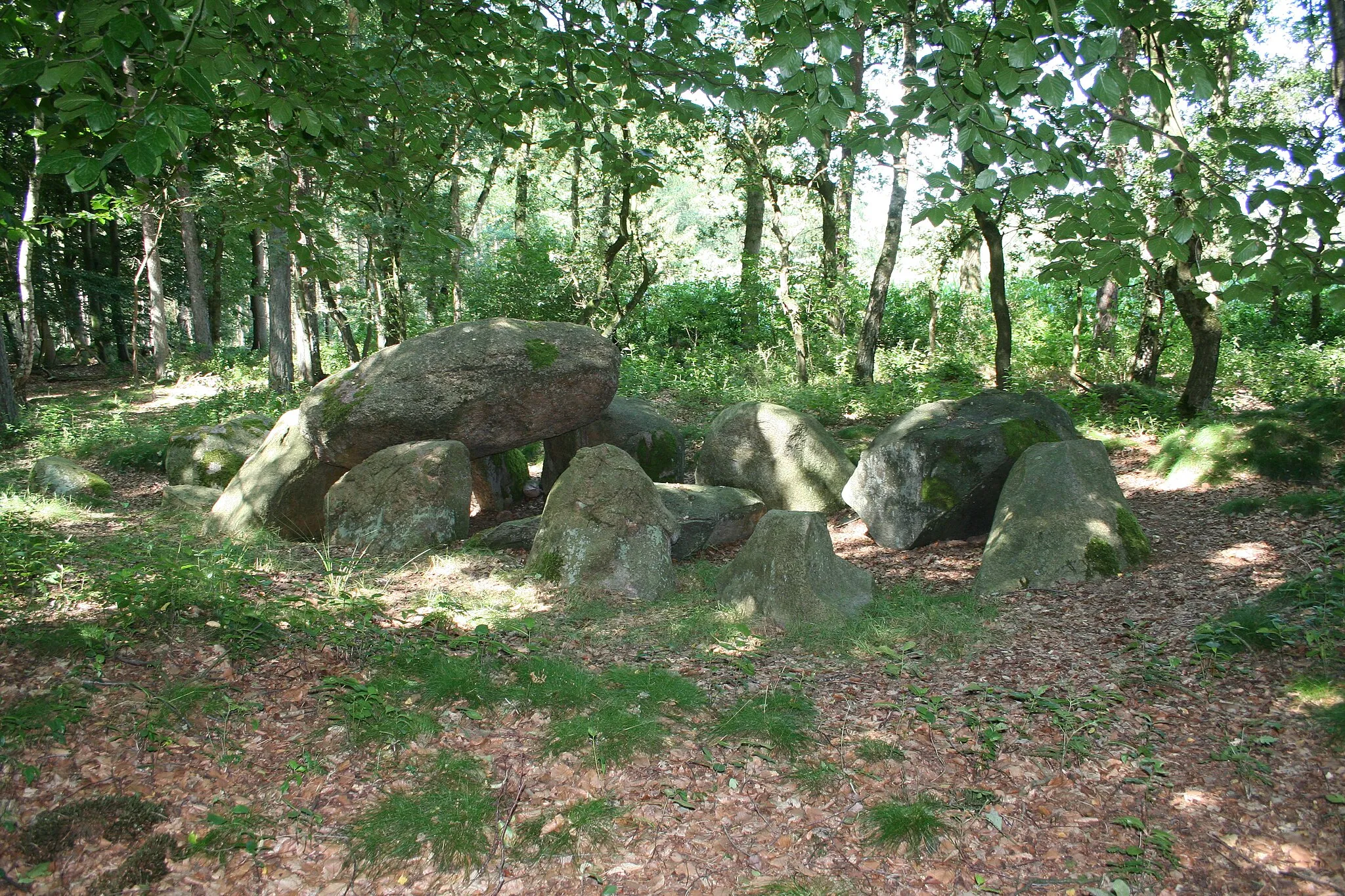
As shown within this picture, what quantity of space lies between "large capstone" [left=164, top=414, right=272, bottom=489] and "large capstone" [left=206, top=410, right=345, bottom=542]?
5.12 ft

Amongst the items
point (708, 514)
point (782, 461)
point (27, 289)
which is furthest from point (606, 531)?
point (27, 289)

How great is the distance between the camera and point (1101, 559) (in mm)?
6621

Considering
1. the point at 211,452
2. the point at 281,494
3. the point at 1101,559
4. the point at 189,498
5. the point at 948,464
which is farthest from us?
the point at 211,452

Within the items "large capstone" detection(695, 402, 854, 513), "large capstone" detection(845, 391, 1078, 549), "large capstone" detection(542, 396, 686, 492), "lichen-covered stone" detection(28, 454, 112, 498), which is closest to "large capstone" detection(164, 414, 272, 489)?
"lichen-covered stone" detection(28, 454, 112, 498)

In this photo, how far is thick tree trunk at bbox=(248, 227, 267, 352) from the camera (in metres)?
22.5

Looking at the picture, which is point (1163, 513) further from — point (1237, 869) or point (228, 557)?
point (228, 557)

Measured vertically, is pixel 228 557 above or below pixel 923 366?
below

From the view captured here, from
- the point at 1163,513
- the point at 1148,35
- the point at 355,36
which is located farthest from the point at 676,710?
the point at 355,36

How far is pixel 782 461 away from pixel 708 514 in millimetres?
1571

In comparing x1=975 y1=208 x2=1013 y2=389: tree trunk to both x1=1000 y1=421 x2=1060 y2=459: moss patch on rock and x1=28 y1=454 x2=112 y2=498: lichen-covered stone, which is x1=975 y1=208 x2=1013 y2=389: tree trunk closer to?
x1=1000 y1=421 x2=1060 y2=459: moss patch on rock

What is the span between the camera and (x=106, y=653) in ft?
14.0

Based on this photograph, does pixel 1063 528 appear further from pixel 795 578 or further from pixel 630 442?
pixel 630 442

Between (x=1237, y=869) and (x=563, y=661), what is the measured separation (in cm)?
357

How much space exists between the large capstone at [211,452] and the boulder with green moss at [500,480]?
289cm
